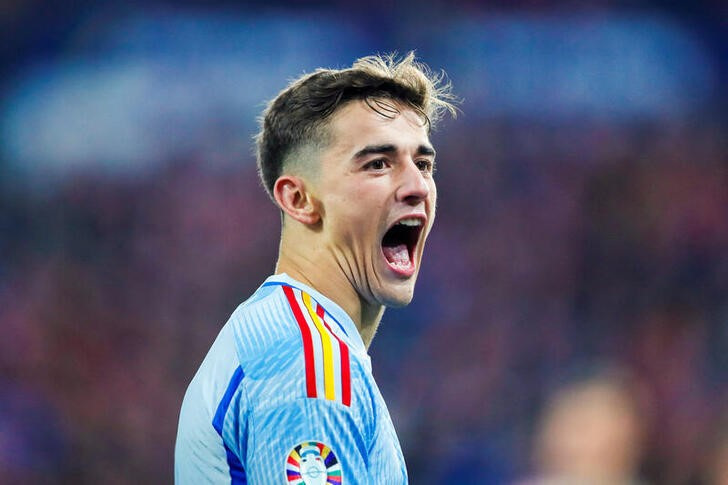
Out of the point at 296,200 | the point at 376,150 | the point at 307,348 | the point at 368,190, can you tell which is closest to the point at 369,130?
the point at 376,150

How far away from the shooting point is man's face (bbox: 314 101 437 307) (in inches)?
107

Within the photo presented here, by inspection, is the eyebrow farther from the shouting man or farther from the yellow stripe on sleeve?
the yellow stripe on sleeve

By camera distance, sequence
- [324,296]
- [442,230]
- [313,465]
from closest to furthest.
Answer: [313,465], [324,296], [442,230]

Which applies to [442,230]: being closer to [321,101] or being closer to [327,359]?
[321,101]

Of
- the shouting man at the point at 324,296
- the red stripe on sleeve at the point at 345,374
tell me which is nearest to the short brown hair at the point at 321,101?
the shouting man at the point at 324,296

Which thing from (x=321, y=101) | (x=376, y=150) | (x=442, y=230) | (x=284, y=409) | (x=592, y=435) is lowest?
(x=284, y=409)

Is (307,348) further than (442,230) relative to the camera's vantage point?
No

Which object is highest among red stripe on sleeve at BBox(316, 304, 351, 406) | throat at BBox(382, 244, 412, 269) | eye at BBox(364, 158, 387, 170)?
eye at BBox(364, 158, 387, 170)

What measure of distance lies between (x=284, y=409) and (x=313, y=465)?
0.14 metres

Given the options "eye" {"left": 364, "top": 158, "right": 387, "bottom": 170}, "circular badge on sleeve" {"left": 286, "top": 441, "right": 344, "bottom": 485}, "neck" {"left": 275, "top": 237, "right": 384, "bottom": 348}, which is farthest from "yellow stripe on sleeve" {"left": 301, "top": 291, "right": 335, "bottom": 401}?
"eye" {"left": 364, "top": 158, "right": 387, "bottom": 170}

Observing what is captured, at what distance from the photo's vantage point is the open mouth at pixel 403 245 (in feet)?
9.43

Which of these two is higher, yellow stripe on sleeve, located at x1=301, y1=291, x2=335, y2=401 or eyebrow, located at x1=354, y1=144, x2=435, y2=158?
eyebrow, located at x1=354, y1=144, x2=435, y2=158

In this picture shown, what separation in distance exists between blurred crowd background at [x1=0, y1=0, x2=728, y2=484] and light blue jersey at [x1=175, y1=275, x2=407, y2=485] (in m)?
4.47

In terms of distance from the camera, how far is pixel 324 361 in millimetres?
2191
